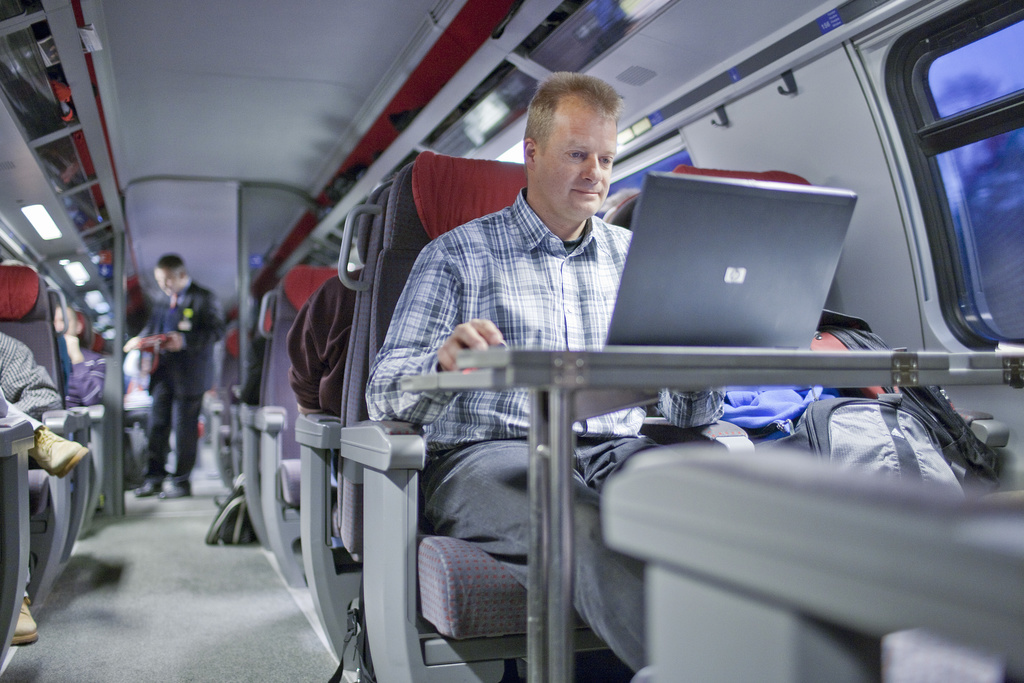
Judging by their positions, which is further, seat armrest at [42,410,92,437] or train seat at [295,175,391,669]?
seat armrest at [42,410,92,437]

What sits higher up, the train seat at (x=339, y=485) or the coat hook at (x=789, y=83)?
A: the coat hook at (x=789, y=83)

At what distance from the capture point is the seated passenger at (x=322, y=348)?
2721 mm

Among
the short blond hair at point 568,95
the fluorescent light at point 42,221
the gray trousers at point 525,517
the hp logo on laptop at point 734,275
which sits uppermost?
the fluorescent light at point 42,221

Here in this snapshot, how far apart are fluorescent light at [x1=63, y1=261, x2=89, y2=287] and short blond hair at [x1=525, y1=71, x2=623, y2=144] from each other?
20.2 feet

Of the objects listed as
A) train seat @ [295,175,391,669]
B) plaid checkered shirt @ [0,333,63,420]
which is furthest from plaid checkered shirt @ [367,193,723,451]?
plaid checkered shirt @ [0,333,63,420]

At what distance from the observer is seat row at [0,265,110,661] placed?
2.12m

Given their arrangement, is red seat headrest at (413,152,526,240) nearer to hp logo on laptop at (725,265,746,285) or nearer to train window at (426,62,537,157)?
hp logo on laptop at (725,265,746,285)

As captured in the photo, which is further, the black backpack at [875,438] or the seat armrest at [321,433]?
the seat armrest at [321,433]

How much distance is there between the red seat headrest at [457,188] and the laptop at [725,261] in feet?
3.23

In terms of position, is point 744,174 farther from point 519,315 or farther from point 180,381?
point 180,381

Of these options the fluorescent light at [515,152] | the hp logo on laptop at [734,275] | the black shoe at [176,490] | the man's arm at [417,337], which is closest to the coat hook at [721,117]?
the fluorescent light at [515,152]

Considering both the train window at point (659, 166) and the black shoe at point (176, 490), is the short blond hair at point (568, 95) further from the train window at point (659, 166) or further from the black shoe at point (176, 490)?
the black shoe at point (176, 490)

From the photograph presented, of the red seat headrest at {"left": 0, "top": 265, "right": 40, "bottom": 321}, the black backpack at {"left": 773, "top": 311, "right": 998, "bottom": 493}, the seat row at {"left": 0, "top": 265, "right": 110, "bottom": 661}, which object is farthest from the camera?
the red seat headrest at {"left": 0, "top": 265, "right": 40, "bottom": 321}

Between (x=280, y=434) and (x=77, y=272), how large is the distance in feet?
17.0
